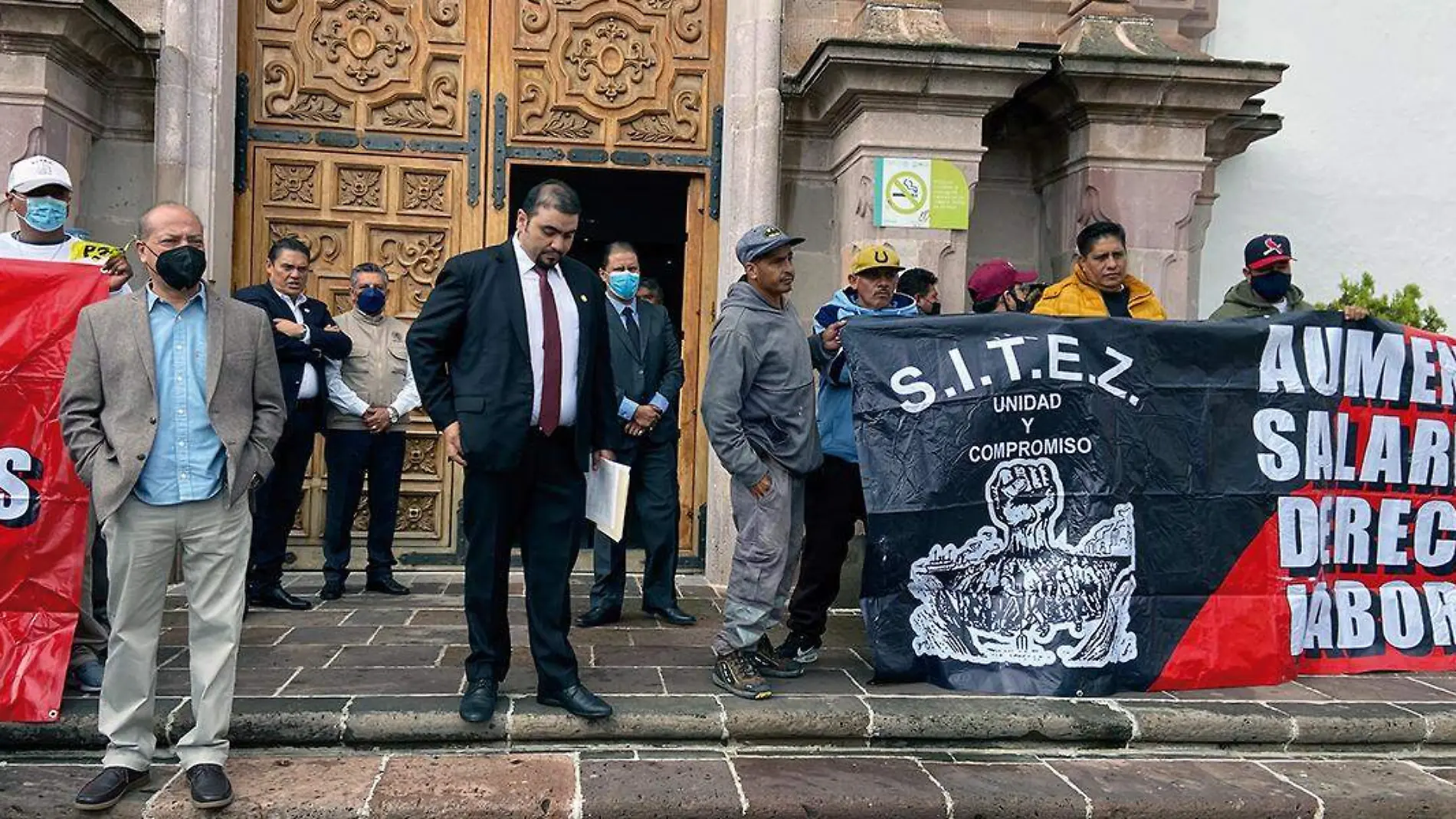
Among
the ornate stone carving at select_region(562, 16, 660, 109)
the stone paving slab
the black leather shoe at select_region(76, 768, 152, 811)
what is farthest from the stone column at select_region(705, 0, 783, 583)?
the black leather shoe at select_region(76, 768, 152, 811)

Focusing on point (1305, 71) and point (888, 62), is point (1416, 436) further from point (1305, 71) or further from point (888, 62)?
point (1305, 71)

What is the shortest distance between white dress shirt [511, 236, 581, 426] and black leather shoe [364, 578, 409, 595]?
304 centimetres

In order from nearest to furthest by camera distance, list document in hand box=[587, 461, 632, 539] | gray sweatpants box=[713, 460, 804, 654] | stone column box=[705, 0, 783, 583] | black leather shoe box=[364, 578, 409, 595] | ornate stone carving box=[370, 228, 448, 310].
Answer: document in hand box=[587, 461, 632, 539], gray sweatpants box=[713, 460, 804, 654], black leather shoe box=[364, 578, 409, 595], stone column box=[705, 0, 783, 583], ornate stone carving box=[370, 228, 448, 310]

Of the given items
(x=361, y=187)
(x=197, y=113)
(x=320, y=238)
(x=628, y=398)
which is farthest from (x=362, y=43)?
(x=628, y=398)

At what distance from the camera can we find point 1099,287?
19.4 ft

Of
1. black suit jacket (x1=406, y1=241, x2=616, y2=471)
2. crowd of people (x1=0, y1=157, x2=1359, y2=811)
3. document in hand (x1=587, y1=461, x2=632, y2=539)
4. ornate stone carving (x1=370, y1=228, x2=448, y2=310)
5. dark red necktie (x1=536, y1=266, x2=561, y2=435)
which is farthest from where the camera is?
ornate stone carving (x1=370, y1=228, x2=448, y2=310)

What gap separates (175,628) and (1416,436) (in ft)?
21.2

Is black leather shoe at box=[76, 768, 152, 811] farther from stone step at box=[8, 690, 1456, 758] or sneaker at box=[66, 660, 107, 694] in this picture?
sneaker at box=[66, 660, 107, 694]

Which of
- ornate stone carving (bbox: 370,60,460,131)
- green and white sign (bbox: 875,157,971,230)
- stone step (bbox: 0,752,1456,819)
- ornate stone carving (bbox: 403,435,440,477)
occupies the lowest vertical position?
stone step (bbox: 0,752,1456,819)

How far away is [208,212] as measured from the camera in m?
7.41

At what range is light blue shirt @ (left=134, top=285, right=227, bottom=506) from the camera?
161 inches

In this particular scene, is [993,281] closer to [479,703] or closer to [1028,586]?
[1028,586]

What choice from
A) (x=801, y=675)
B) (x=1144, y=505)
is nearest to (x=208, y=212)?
(x=801, y=675)

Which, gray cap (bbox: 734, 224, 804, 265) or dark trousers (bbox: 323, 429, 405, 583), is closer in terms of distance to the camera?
gray cap (bbox: 734, 224, 804, 265)
